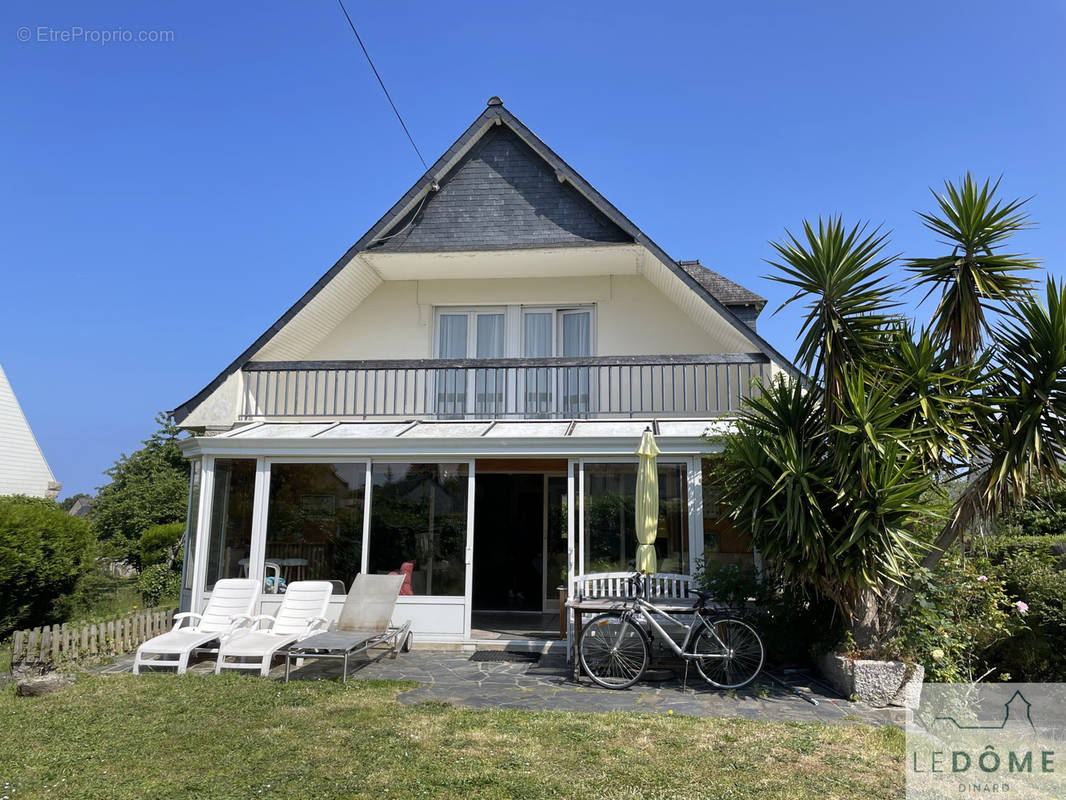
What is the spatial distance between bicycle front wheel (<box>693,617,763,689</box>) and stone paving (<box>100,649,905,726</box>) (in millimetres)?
213

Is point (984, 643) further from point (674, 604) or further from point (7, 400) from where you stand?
point (7, 400)

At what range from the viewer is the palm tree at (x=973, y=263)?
25.7ft

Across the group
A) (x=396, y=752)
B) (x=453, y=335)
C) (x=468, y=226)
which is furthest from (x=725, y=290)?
(x=396, y=752)

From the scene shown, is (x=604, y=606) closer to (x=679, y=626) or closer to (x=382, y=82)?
(x=679, y=626)

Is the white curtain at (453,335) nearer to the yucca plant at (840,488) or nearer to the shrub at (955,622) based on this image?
the yucca plant at (840,488)

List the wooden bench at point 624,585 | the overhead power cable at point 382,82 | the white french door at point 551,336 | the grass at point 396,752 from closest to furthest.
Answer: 1. the grass at point 396,752
2. the wooden bench at point 624,585
3. the overhead power cable at point 382,82
4. the white french door at point 551,336

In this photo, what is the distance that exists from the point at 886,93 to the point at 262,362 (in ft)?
36.5

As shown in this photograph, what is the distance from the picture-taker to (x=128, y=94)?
10695mm

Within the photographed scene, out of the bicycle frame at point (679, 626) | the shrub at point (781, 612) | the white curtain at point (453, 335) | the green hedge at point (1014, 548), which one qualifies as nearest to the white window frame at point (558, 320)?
the white curtain at point (453, 335)

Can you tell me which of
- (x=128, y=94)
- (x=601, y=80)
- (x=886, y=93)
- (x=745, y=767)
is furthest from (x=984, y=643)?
(x=128, y=94)

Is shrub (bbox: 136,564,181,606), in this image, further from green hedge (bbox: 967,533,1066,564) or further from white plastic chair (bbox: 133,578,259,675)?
green hedge (bbox: 967,533,1066,564)

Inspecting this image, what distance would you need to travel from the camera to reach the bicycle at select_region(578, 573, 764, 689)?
8.16 m

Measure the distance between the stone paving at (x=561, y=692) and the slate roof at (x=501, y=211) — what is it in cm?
727

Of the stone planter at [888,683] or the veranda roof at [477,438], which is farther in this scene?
the veranda roof at [477,438]
